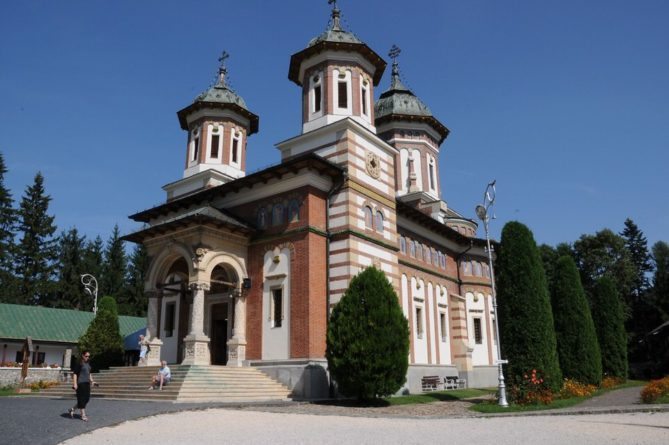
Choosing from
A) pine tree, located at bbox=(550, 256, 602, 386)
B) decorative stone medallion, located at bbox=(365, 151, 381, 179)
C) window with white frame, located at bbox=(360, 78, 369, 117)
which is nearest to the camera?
pine tree, located at bbox=(550, 256, 602, 386)

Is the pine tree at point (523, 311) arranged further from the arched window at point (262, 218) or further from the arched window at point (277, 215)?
the arched window at point (262, 218)

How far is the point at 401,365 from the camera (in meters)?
17.6

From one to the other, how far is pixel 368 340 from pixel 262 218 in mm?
7917

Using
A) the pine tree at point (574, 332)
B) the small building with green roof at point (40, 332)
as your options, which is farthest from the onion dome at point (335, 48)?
the small building with green roof at point (40, 332)

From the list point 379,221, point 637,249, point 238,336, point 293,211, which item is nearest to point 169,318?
point 238,336

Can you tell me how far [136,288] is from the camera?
5994 centimetres

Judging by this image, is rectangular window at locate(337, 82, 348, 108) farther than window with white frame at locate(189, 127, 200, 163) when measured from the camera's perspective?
No

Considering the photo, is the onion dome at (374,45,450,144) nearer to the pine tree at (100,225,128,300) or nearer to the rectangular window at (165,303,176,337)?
the rectangular window at (165,303,176,337)

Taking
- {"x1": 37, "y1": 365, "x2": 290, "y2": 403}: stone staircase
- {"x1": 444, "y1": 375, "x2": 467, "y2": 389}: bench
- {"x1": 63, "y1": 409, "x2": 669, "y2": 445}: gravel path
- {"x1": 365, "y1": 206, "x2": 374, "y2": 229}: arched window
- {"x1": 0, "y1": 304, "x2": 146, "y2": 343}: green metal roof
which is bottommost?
{"x1": 444, "y1": 375, "x2": 467, "y2": 389}: bench

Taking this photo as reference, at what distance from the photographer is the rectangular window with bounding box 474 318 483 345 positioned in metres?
32.1

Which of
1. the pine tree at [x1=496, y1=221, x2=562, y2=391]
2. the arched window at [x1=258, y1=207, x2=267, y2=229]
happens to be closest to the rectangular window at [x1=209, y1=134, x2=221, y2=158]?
the arched window at [x1=258, y1=207, x2=267, y2=229]

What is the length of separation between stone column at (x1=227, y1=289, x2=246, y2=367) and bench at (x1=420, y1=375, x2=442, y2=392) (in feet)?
28.8

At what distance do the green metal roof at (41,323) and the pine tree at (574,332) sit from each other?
99.4ft

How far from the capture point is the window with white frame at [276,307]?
2089 centimetres
